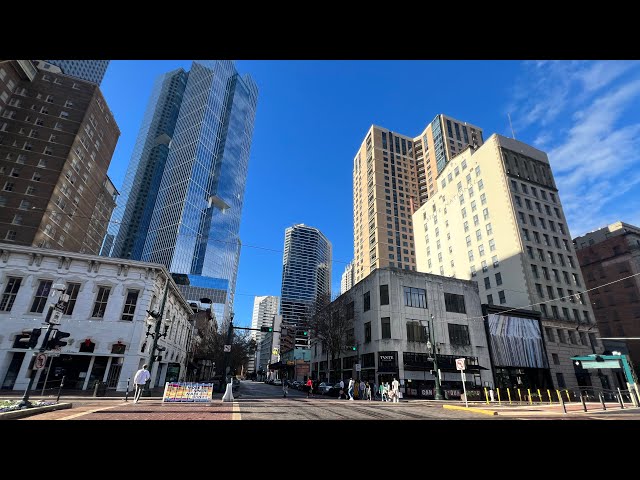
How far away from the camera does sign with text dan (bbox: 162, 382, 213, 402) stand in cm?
1776

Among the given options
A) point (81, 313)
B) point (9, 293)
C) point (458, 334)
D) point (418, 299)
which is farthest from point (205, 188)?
point (458, 334)

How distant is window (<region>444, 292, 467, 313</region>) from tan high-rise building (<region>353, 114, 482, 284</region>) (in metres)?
54.7

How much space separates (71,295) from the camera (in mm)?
25875

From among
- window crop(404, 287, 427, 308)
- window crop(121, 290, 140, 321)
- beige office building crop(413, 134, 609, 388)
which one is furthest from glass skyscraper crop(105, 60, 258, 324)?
window crop(121, 290, 140, 321)

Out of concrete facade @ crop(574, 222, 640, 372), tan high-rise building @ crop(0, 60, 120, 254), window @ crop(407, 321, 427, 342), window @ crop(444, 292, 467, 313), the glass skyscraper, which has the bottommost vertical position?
window @ crop(407, 321, 427, 342)

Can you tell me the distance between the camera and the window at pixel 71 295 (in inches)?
1001

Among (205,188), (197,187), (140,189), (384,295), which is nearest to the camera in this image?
(384,295)

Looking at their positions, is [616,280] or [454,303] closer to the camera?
[454,303]

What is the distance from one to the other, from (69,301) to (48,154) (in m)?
60.4

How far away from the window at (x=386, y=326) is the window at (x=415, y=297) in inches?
133

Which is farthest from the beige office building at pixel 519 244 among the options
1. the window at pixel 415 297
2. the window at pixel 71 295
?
the window at pixel 71 295

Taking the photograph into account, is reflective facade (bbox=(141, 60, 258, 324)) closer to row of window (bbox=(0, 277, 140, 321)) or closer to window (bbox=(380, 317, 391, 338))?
window (bbox=(380, 317, 391, 338))

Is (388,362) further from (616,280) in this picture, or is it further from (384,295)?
(616,280)
